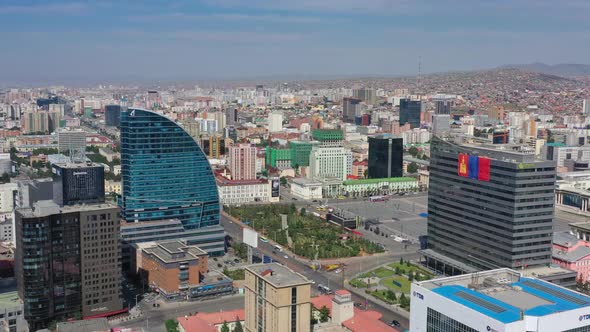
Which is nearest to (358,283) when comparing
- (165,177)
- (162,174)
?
(165,177)

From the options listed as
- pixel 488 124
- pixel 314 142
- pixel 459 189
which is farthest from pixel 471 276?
pixel 488 124

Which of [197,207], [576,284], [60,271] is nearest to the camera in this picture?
[60,271]

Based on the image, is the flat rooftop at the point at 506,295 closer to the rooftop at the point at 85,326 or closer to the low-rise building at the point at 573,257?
the rooftop at the point at 85,326

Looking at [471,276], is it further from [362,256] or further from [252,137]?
[252,137]

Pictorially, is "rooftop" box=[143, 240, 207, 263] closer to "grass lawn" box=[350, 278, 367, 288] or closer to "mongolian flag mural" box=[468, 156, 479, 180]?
"grass lawn" box=[350, 278, 367, 288]

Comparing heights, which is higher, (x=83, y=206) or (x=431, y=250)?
(x=83, y=206)
